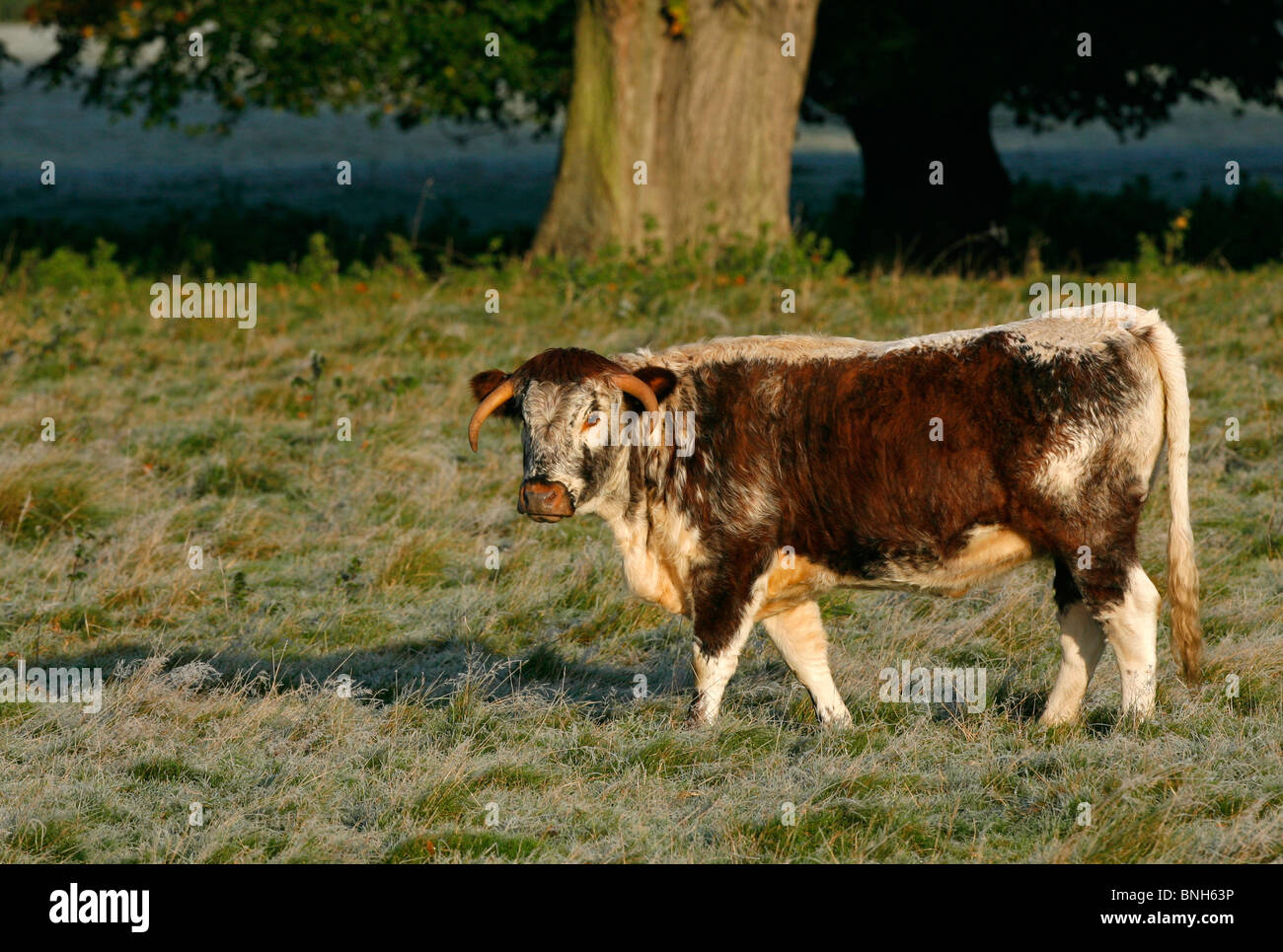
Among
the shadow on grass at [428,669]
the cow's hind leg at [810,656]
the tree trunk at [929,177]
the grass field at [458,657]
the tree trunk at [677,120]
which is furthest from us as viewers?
the tree trunk at [929,177]

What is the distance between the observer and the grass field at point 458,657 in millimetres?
5324

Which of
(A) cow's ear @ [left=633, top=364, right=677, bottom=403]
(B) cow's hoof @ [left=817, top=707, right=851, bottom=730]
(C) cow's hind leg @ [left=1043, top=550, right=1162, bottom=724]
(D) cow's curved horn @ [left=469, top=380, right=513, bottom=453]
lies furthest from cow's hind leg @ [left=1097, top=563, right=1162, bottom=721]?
(D) cow's curved horn @ [left=469, top=380, right=513, bottom=453]

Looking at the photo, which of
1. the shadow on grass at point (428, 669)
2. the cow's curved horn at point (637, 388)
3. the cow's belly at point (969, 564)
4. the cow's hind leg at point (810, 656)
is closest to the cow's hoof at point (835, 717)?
the cow's hind leg at point (810, 656)

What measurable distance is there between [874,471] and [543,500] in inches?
51.1

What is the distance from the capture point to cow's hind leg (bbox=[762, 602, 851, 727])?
21.3 ft

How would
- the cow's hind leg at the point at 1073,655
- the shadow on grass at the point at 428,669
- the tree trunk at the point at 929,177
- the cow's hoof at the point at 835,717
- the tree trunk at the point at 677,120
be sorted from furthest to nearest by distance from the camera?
1. the tree trunk at the point at 929,177
2. the tree trunk at the point at 677,120
3. the shadow on grass at the point at 428,669
4. the cow's hoof at the point at 835,717
5. the cow's hind leg at the point at 1073,655

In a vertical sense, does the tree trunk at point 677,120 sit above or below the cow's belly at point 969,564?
above

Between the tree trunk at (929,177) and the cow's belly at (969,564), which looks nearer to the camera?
the cow's belly at (969,564)

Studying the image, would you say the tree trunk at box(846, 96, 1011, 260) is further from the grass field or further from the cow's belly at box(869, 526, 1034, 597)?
the cow's belly at box(869, 526, 1034, 597)

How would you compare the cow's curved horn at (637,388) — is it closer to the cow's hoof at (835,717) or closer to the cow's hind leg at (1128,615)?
the cow's hoof at (835,717)

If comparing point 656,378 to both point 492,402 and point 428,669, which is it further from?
point 428,669

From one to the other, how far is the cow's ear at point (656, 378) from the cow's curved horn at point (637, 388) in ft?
0.11

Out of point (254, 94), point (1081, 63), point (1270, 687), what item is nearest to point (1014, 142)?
point (1081, 63)

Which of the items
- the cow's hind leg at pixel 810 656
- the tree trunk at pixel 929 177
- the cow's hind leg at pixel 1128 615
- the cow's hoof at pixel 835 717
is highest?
the tree trunk at pixel 929 177
